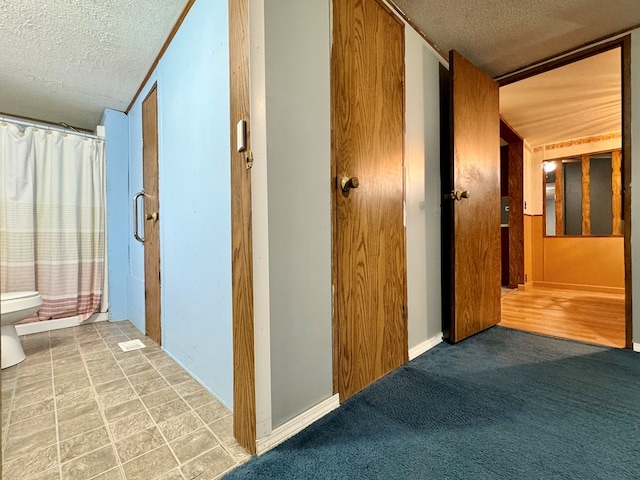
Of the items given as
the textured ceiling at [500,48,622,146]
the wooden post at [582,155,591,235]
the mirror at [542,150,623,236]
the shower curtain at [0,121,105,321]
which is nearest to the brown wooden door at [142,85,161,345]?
the shower curtain at [0,121,105,321]

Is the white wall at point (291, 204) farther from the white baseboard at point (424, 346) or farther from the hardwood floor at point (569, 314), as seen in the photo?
the hardwood floor at point (569, 314)

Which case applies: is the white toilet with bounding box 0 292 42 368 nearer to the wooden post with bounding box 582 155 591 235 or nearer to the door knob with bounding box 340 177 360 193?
the door knob with bounding box 340 177 360 193

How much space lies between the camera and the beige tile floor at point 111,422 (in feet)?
3.57

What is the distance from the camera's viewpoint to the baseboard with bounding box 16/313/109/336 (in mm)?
2514

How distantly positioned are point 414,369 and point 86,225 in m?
3.07

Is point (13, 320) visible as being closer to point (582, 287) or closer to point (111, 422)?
point (111, 422)

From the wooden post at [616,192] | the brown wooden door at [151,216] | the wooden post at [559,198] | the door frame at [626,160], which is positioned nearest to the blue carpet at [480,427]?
the door frame at [626,160]

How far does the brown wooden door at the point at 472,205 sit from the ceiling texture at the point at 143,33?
0.63 feet

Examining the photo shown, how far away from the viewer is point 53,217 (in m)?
2.65

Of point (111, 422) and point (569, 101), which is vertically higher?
point (569, 101)

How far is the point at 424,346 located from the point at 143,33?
268 cm

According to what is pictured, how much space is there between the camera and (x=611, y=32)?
203cm

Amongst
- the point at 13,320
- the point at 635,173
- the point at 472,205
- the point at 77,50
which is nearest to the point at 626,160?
the point at 635,173

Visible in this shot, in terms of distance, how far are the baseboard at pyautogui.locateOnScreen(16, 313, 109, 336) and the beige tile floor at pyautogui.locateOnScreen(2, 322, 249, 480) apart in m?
0.74
